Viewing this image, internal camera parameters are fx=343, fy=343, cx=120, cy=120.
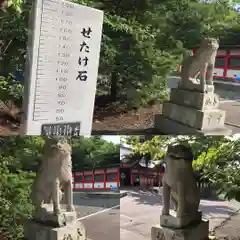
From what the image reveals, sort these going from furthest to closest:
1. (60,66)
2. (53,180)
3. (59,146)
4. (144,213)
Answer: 1. (144,213)
2. (53,180)
3. (59,146)
4. (60,66)

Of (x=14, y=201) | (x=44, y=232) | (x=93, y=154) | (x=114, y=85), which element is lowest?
(x=44, y=232)

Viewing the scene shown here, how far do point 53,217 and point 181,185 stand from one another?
0.57 m

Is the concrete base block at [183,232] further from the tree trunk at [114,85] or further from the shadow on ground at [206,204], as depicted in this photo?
the tree trunk at [114,85]

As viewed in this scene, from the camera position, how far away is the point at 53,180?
1.45 metres

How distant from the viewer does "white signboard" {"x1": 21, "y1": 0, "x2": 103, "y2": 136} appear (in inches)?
32.1

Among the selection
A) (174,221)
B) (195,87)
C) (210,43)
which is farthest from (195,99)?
(174,221)

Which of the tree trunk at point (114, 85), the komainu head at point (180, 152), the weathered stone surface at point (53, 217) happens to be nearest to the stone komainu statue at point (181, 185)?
the komainu head at point (180, 152)

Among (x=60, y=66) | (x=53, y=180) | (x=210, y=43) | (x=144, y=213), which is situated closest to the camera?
(x=60, y=66)

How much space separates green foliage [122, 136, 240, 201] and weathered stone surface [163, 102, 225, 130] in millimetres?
185

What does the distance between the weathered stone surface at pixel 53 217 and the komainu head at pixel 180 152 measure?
1.65ft

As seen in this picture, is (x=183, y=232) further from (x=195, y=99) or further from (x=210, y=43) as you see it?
(x=210, y=43)

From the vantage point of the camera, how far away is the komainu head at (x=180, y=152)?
4.61 feet

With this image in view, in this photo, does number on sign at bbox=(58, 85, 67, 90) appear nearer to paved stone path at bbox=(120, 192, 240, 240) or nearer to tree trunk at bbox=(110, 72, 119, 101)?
tree trunk at bbox=(110, 72, 119, 101)

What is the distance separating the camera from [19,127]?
3.12 feet
